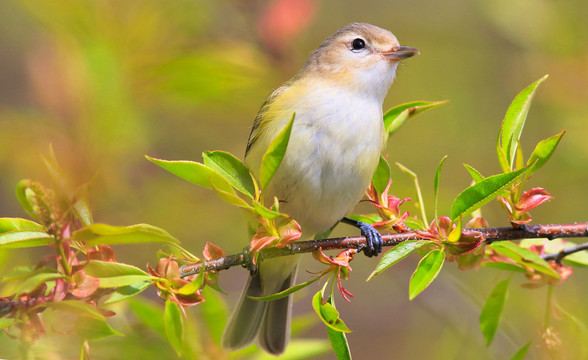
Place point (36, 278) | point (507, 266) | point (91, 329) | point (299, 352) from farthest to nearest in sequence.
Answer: point (299, 352) < point (507, 266) < point (91, 329) < point (36, 278)

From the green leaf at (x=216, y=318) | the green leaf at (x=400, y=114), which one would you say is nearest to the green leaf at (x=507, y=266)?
the green leaf at (x=400, y=114)

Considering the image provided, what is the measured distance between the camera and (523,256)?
6.47ft

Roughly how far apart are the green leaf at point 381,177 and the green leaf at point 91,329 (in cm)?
108

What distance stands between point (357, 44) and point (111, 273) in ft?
7.07

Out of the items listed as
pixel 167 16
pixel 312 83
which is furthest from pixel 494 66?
pixel 167 16

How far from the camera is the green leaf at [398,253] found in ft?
5.77

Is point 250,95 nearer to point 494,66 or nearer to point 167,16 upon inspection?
point 167,16

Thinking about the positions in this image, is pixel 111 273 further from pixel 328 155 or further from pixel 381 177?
pixel 328 155

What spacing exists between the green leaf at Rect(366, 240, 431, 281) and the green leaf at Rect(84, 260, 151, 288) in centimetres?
66

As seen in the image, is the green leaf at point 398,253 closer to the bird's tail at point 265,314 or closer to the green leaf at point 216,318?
the green leaf at point 216,318

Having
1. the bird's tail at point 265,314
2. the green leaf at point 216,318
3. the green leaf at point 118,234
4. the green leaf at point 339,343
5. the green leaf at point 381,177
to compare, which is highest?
the green leaf at point 118,234

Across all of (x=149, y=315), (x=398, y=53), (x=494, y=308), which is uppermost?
(x=398, y=53)

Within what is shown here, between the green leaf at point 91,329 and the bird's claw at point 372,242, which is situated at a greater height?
the green leaf at point 91,329

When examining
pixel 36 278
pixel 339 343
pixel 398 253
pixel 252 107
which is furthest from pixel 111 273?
pixel 252 107
